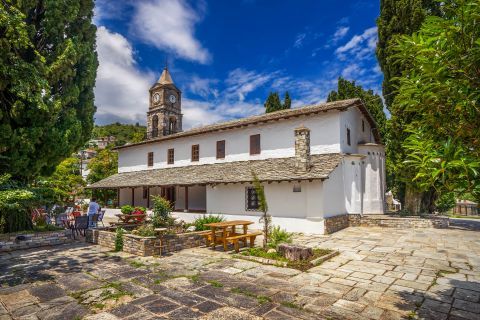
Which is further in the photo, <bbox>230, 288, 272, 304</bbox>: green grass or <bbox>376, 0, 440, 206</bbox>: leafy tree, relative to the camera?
<bbox>376, 0, 440, 206</bbox>: leafy tree

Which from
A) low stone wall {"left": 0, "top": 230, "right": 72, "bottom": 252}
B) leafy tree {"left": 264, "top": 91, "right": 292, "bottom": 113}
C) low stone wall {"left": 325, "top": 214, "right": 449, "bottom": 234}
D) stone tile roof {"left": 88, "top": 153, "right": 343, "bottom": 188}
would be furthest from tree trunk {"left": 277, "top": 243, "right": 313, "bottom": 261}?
leafy tree {"left": 264, "top": 91, "right": 292, "bottom": 113}

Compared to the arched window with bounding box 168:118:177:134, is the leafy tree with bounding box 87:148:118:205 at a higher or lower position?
lower

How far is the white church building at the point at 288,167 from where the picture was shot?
13.6 m

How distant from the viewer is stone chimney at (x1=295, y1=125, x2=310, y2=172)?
44.6ft

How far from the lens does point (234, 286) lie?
19.3 ft

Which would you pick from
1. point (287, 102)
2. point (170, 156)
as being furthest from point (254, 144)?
point (287, 102)

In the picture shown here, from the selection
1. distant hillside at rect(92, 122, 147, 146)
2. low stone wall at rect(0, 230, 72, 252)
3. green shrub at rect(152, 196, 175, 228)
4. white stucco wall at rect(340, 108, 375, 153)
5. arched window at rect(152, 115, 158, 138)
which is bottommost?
Answer: low stone wall at rect(0, 230, 72, 252)

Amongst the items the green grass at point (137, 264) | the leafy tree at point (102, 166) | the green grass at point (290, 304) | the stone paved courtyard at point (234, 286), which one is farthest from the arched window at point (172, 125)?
the green grass at point (290, 304)

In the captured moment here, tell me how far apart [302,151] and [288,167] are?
1.22 m

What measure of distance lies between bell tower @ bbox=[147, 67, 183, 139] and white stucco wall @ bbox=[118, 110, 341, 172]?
6.02 m

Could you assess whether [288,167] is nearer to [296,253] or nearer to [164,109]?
[296,253]

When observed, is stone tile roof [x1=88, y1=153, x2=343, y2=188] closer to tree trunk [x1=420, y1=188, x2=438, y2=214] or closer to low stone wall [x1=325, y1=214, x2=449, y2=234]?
low stone wall [x1=325, y1=214, x2=449, y2=234]

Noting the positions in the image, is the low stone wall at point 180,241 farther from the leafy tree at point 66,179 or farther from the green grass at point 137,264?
the leafy tree at point 66,179

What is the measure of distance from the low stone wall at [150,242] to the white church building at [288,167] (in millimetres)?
5105
